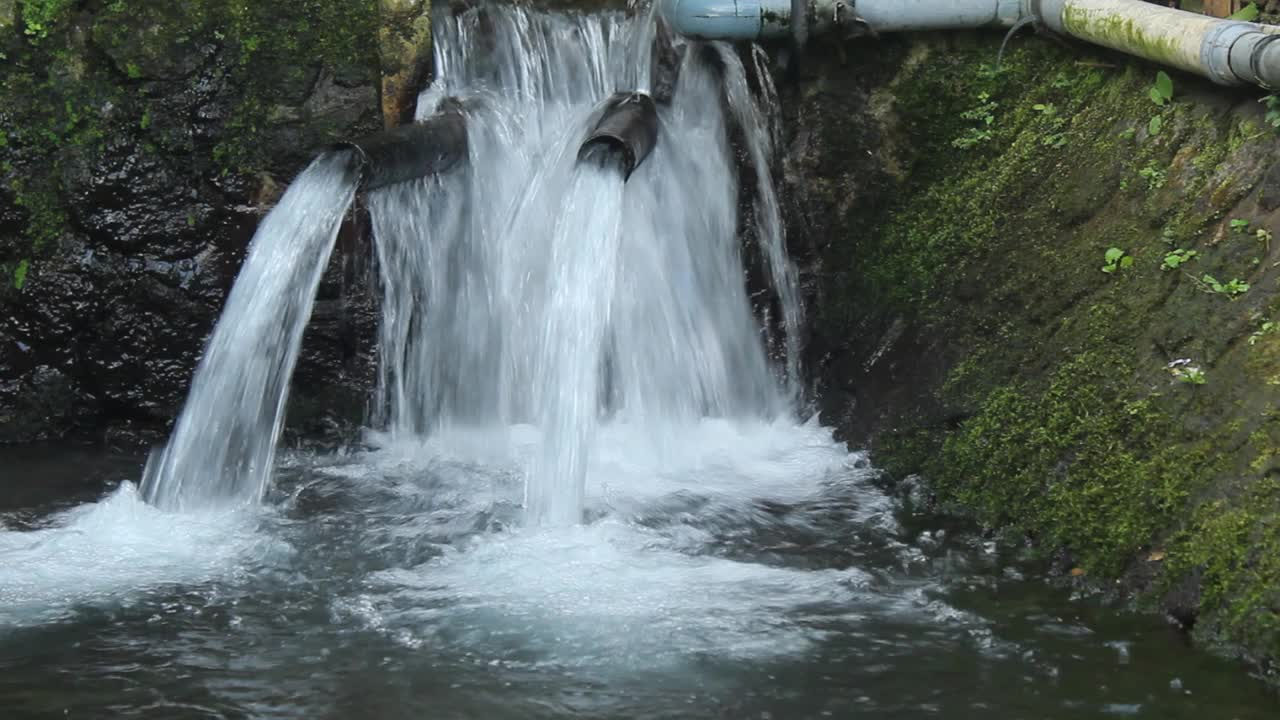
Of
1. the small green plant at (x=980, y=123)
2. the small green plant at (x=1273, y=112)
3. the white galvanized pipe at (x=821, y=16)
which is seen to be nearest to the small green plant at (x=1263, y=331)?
the small green plant at (x=1273, y=112)

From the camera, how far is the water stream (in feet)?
16.8

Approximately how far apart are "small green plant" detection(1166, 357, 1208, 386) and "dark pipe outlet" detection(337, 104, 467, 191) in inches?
158

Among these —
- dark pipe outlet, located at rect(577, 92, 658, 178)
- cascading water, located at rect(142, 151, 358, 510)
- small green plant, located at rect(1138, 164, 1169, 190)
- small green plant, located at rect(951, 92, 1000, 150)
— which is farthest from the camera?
small green plant, located at rect(951, 92, 1000, 150)

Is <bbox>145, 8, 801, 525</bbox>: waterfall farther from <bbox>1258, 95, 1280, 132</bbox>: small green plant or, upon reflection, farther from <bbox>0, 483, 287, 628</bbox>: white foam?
<bbox>1258, 95, 1280, 132</bbox>: small green plant

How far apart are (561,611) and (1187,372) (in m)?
2.76

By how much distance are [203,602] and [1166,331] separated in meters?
4.24

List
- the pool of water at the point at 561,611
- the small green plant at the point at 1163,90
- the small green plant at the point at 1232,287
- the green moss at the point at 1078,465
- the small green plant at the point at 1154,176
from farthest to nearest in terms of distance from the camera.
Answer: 1. the small green plant at the point at 1163,90
2. the small green plant at the point at 1154,176
3. the small green plant at the point at 1232,287
4. the green moss at the point at 1078,465
5. the pool of water at the point at 561,611

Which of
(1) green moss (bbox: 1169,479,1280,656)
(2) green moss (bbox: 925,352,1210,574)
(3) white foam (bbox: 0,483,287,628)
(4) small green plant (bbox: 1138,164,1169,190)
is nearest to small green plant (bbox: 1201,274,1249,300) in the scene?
(2) green moss (bbox: 925,352,1210,574)

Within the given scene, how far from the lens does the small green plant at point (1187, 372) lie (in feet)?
19.2

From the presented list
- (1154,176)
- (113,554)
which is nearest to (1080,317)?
(1154,176)

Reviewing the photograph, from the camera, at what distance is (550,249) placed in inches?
316

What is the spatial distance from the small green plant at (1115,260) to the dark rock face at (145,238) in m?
4.14

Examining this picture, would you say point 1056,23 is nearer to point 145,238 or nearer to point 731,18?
point 731,18

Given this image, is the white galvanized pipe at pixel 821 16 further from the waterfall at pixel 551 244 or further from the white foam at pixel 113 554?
the white foam at pixel 113 554
